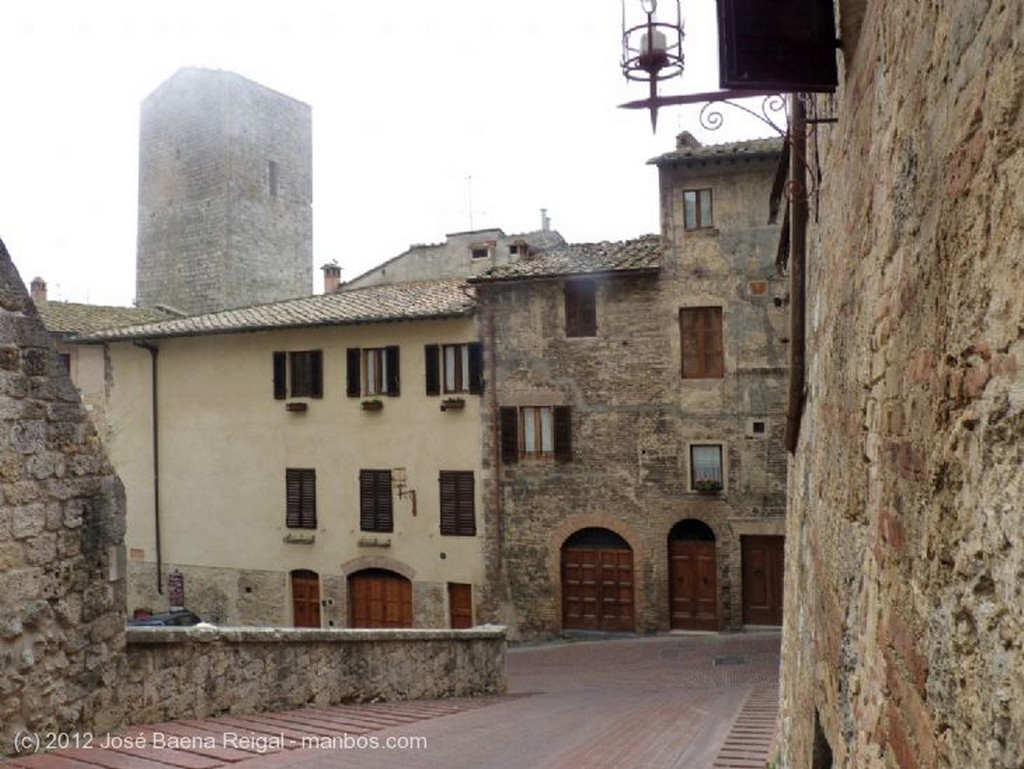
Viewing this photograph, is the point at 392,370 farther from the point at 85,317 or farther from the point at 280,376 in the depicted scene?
the point at 85,317

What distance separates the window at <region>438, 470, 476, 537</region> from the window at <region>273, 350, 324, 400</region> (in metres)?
4.15

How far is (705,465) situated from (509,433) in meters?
4.57

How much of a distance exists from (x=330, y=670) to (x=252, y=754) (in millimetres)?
3281

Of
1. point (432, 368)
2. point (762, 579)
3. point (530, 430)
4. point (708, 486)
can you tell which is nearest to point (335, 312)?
point (432, 368)

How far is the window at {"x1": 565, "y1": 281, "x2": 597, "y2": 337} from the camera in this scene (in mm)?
20938

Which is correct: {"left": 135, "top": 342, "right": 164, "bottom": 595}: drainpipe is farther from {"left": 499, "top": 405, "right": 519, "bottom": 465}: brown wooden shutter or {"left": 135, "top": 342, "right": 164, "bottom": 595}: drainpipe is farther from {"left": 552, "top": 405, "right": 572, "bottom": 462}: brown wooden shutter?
{"left": 552, "top": 405, "right": 572, "bottom": 462}: brown wooden shutter

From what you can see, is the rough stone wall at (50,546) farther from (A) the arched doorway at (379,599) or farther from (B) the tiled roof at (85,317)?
(B) the tiled roof at (85,317)

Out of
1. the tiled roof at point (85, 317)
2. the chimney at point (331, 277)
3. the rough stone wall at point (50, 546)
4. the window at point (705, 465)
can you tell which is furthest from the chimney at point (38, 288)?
the rough stone wall at point (50, 546)

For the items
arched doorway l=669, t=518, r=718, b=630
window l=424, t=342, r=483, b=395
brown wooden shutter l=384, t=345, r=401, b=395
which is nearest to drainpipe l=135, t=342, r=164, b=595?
brown wooden shutter l=384, t=345, r=401, b=395

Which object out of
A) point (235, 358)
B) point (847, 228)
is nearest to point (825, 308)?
point (847, 228)

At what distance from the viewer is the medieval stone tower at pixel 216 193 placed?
37875 millimetres

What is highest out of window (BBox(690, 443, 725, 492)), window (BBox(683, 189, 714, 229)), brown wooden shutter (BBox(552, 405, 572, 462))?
window (BBox(683, 189, 714, 229))

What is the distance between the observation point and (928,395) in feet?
7.36

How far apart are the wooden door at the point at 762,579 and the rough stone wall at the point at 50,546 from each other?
1571 cm
